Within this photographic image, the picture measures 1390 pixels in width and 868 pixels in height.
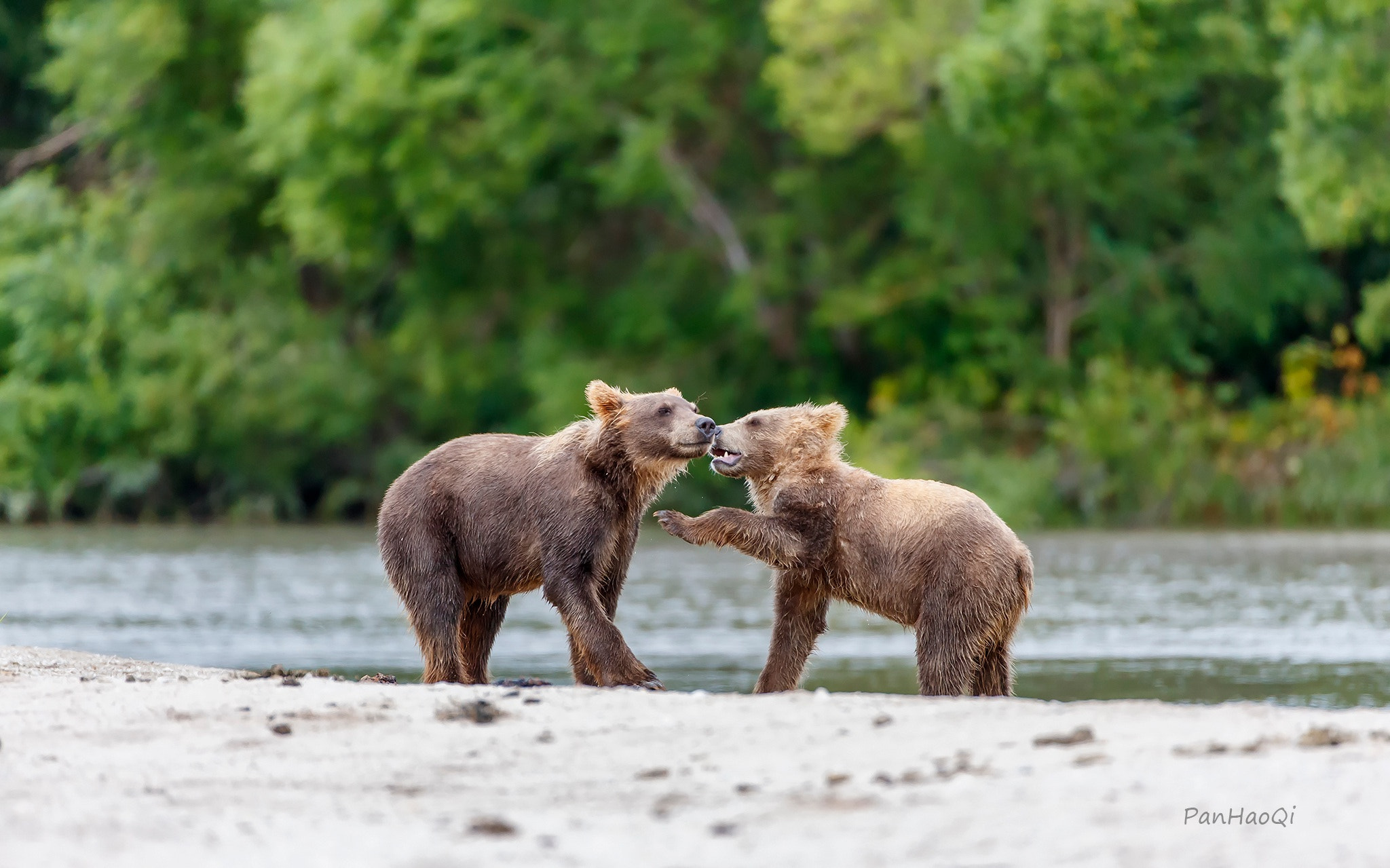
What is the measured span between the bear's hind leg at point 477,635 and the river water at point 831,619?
220cm

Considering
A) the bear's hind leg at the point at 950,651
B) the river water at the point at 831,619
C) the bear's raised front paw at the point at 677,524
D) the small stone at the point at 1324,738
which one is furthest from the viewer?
the river water at the point at 831,619

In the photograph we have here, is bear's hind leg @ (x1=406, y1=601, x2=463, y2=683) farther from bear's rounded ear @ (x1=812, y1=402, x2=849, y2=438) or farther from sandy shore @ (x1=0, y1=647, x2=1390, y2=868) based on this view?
bear's rounded ear @ (x1=812, y1=402, x2=849, y2=438)

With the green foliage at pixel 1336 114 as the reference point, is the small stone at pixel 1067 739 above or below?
below

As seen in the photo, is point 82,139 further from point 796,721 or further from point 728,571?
point 796,721

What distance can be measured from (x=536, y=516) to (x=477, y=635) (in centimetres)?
83

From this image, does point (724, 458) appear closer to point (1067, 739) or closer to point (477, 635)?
point (477, 635)

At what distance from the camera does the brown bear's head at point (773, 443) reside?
8531mm

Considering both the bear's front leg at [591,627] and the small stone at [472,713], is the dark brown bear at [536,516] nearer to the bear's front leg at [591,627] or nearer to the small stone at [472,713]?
the bear's front leg at [591,627]

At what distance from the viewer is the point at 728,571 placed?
19.8m

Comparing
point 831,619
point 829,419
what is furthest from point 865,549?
point 831,619

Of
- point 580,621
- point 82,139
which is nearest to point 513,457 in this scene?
point 580,621

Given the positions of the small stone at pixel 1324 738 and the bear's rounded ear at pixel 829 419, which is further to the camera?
the bear's rounded ear at pixel 829 419

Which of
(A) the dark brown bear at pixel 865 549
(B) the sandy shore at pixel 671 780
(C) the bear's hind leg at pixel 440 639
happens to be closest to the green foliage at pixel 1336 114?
(A) the dark brown bear at pixel 865 549

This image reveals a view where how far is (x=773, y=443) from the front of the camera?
8555 millimetres
